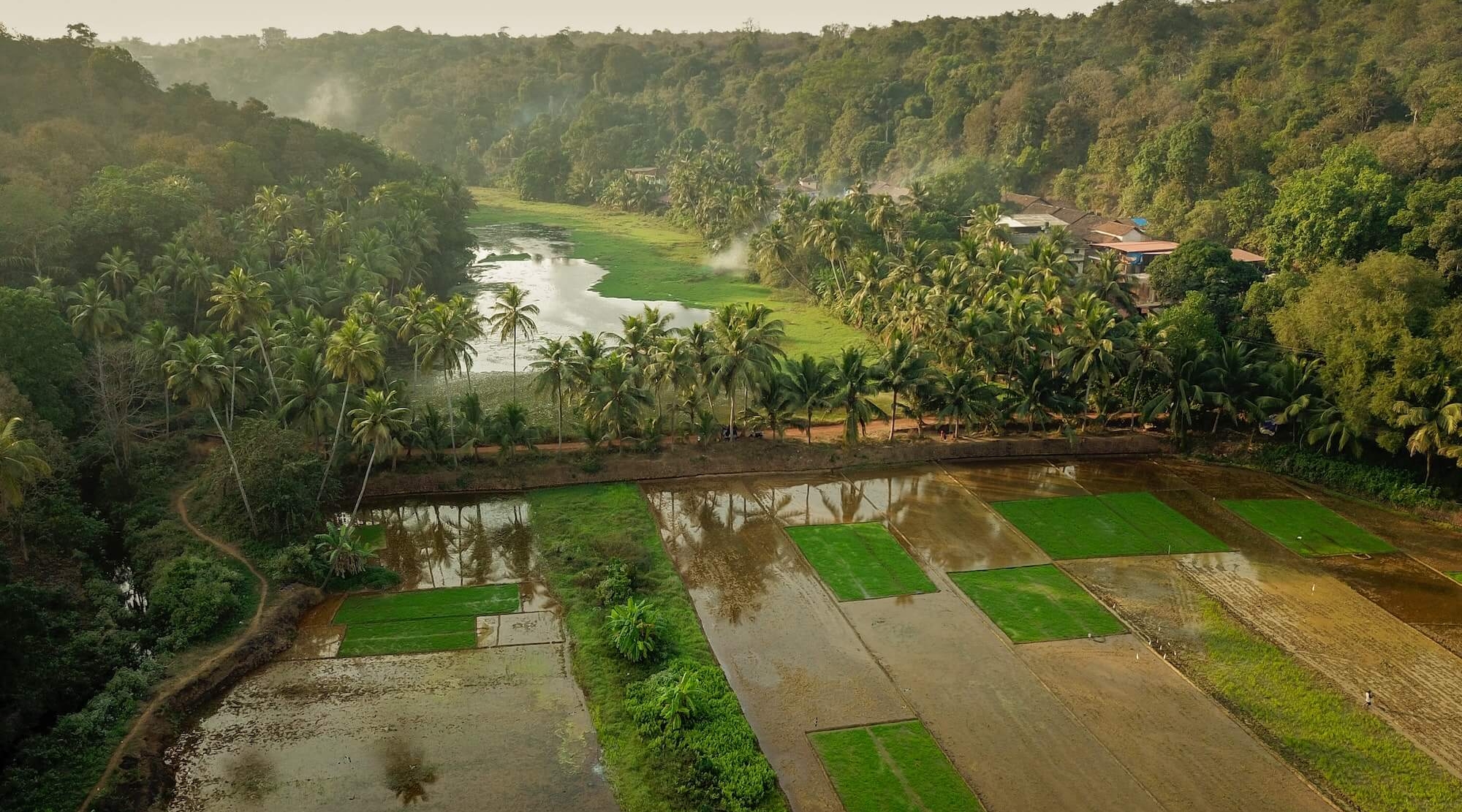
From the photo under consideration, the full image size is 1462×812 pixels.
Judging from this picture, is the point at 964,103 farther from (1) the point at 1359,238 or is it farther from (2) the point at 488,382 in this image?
(2) the point at 488,382

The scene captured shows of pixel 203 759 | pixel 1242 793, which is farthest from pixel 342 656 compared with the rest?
pixel 1242 793

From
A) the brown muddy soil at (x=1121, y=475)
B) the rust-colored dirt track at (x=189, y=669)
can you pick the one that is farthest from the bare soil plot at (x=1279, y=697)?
the rust-colored dirt track at (x=189, y=669)

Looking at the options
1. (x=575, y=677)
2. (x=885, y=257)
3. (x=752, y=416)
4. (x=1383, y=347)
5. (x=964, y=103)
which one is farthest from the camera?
(x=964, y=103)

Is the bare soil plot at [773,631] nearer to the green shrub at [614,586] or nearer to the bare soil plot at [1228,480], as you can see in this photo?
the green shrub at [614,586]

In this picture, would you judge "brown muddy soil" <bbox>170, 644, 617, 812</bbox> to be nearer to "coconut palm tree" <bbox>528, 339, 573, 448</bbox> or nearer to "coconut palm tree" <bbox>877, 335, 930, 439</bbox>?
"coconut palm tree" <bbox>528, 339, 573, 448</bbox>

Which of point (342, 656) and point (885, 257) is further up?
point (885, 257)

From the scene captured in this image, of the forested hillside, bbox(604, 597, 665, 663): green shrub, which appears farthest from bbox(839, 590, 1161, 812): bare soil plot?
the forested hillside
